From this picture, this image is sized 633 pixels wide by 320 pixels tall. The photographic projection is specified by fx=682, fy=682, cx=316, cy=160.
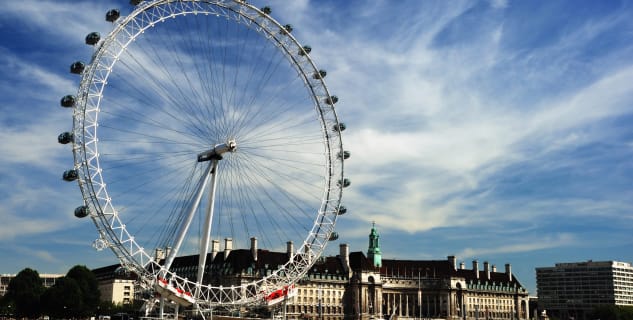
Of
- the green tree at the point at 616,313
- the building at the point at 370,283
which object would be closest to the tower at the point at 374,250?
the building at the point at 370,283

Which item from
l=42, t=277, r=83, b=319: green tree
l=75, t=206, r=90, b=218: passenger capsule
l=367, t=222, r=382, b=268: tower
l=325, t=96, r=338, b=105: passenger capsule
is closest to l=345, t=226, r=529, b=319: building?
l=367, t=222, r=382, b=268: tower

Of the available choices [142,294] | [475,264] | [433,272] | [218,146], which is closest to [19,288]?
[142,294]

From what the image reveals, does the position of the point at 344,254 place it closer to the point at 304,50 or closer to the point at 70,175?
the point at 304,50

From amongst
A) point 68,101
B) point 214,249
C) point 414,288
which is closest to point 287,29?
point 68,101

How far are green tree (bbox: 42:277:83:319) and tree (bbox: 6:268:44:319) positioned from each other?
4.27m

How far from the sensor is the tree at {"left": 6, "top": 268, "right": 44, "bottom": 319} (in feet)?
393

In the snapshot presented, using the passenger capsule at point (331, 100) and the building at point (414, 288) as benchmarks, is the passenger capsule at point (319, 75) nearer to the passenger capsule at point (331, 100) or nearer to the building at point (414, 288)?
the passenger capsule at point (331, 100)

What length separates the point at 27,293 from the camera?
120438 millimetres

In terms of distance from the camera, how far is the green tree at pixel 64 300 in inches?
4498

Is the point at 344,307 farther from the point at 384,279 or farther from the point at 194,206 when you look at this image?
the point at 194,206

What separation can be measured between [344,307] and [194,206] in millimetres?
104941

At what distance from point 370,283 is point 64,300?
76.0 m

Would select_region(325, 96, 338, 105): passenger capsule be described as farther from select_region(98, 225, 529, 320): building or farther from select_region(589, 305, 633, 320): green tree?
select_region(589, 305, 633, 320): green tree

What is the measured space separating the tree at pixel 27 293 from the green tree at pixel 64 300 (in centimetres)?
427
